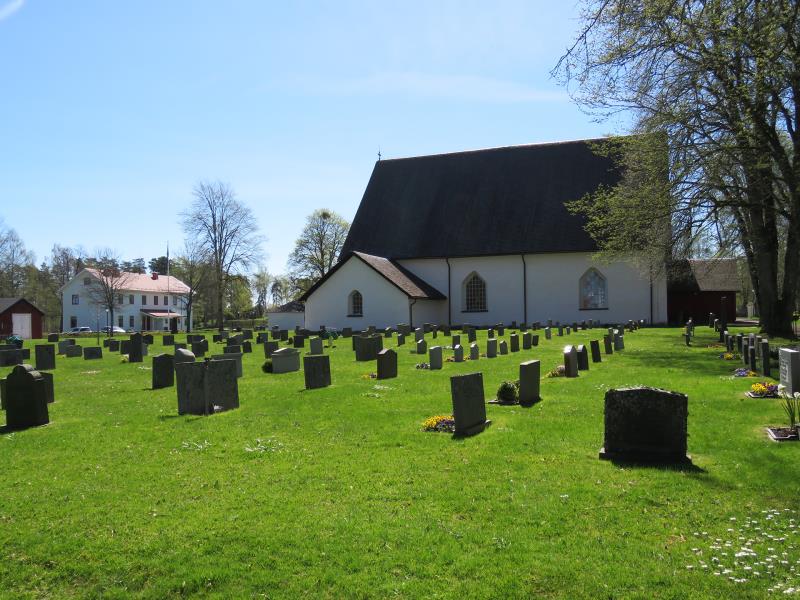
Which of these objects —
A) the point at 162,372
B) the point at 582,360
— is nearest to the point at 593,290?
the point at 582,360

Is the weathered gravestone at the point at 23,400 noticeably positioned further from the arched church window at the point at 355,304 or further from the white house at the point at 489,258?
the arched church window at the point at 355,304

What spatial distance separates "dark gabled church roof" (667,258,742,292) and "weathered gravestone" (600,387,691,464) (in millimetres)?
28582

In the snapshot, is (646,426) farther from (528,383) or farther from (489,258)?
(489,258)

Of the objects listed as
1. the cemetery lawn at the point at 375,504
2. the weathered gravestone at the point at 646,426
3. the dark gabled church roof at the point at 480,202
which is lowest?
the cemetery lawn at the point at 375,504

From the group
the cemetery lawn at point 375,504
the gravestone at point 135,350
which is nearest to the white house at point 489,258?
the gravestone at point 135,350

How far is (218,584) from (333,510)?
58.4 inches

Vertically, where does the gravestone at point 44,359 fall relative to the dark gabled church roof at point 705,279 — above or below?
below

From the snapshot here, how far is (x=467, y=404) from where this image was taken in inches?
349

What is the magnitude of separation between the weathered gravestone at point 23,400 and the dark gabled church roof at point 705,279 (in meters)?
30.8

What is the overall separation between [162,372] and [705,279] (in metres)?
33.7

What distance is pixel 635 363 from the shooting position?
16312mm

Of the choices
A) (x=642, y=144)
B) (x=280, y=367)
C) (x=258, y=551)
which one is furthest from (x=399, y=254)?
(x=258, y=551)

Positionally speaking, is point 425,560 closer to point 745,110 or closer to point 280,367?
point 280,367

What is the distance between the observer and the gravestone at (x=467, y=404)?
8.74 metres
